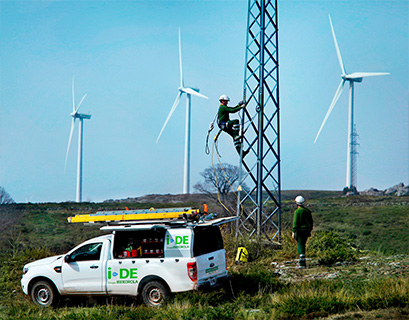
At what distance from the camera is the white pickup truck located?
1176 centimetres

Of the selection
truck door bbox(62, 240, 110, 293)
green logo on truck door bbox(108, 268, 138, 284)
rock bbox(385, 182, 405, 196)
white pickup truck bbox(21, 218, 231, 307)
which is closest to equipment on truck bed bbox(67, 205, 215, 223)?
white pickup truck bbox(21, 218, 231, 307)

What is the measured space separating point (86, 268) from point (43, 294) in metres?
1.43

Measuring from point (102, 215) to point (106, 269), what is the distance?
1.26 m

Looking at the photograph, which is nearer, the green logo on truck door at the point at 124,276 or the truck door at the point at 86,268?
the green logo on truck door at the point at 124,276

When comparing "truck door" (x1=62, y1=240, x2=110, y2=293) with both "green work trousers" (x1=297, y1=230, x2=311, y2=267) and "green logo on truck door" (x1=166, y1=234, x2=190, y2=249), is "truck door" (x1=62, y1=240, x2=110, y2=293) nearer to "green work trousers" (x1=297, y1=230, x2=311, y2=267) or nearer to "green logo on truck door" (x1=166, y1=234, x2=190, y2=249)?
"green logo on truck door" (x1=166, y1=234, x2=190, y2=249)

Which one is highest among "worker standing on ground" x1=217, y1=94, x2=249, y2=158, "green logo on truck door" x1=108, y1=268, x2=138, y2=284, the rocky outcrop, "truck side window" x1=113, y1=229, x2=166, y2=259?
Answer: "worker standing on ground" x1=217, y1=94, x2=249, y2=158

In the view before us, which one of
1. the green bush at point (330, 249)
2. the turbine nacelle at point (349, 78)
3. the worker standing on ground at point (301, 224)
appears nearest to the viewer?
the worker standing on ground at point (301, 224)

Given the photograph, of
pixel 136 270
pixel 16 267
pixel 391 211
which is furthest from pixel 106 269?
pixel 391 211

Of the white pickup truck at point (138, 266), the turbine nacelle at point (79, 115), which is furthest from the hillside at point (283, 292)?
the turbine nacelle at point (79, 115)

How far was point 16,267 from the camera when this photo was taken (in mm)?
17734

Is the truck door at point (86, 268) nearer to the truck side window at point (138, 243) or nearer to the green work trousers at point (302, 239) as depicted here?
the truck side window at point (138, 243)

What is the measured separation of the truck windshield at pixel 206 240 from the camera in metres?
12.1

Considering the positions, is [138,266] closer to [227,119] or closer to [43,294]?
[43,294]

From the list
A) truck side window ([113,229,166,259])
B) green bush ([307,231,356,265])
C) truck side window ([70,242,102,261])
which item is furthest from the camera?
green bush ([307,231,356,265])
